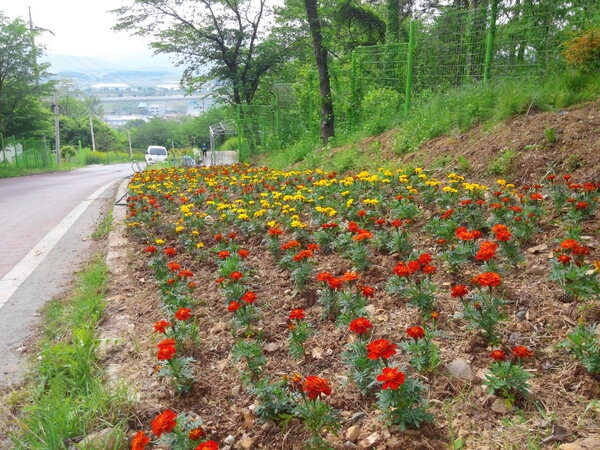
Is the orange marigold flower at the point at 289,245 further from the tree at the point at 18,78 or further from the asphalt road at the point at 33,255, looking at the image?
the tree at the point at 18,78

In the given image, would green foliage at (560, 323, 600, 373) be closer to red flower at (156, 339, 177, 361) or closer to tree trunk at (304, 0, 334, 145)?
red flower at (156, 339, 177, 361)

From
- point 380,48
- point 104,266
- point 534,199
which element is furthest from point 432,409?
point 380,48

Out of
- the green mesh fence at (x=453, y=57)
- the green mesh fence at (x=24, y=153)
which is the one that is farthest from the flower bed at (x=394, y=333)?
the green mesh fence at (x=24, y=153)

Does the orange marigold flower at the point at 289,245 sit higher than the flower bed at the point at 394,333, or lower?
higher

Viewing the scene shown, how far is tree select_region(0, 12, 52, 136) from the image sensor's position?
2505cm

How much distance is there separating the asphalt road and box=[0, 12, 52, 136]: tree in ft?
61.4

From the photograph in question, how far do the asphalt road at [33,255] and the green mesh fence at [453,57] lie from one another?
602cm

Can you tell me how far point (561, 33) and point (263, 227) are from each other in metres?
5.57

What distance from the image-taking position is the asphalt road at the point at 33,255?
11.3 feet

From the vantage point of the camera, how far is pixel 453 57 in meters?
9.25

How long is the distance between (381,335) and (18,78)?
2967cm

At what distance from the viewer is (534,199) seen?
12.2 ft

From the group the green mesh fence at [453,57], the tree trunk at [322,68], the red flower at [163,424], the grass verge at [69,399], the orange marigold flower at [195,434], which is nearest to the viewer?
the red flower at [163,424]

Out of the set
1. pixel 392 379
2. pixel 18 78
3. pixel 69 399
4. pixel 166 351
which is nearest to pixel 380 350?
pixel 392 379
